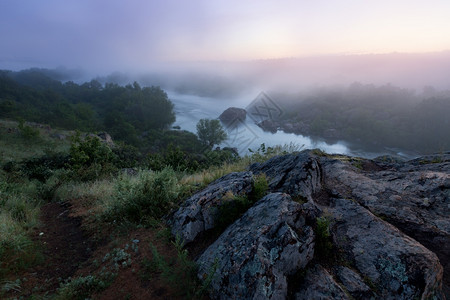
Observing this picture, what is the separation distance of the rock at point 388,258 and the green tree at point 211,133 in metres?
45.7

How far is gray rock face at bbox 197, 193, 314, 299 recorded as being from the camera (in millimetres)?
2451

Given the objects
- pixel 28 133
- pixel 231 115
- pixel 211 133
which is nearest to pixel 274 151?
pixel 28 133

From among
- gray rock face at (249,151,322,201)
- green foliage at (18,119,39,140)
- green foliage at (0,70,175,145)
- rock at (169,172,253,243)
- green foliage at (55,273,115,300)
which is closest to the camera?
green foliage at (55,273,115,300)

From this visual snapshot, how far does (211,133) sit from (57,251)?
46633 mm

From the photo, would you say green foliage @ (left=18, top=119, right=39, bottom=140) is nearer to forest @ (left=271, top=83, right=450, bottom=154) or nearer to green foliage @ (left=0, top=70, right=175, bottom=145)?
green foliage @ (left=0, top=70, right=175, bottom=145)

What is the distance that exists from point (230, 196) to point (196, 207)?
650 mm

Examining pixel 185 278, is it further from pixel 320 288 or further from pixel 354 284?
pixel 354 284

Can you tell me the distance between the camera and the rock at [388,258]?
245 cm

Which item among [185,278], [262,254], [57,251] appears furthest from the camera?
[57,251]

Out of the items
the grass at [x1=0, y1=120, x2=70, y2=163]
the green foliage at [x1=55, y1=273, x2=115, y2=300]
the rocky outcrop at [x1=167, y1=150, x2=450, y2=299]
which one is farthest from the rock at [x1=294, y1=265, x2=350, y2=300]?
the grass at [x1=0, y1=120, x2=70, y2=163]

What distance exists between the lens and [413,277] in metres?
2.47

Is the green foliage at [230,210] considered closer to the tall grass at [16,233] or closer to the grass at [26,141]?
the tall grass at [16,233]

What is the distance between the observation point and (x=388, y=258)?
8.85ft

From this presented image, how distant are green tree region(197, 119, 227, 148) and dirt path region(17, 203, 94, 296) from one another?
4352cm
